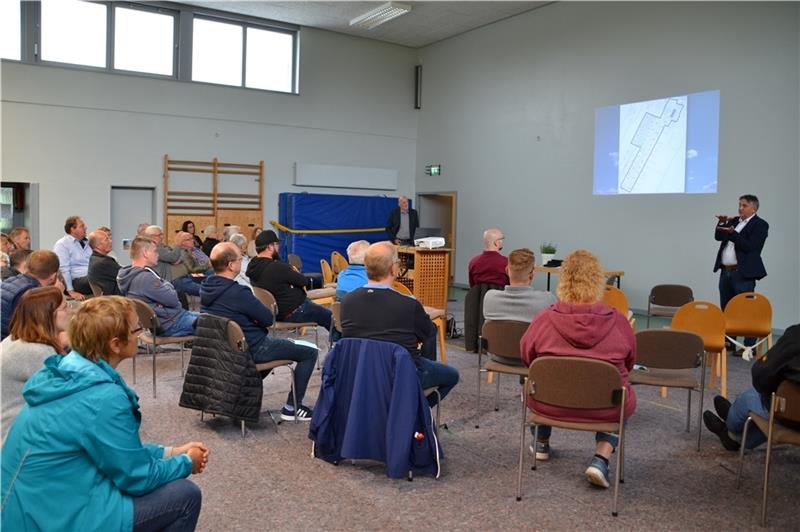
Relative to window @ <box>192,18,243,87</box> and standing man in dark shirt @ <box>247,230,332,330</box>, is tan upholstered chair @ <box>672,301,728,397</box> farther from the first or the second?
window @ <box>192,18,243,87</box>

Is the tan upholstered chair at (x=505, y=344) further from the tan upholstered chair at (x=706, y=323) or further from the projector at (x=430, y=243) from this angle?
the projector at (x=430, y=243)

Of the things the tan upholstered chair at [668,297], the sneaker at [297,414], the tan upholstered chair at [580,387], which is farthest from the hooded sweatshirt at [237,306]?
the tan upholstered chair at [668,297]

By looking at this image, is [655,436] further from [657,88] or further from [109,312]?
[657,88]

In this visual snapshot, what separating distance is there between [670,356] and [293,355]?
2355mm

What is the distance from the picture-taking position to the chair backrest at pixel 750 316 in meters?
5.49

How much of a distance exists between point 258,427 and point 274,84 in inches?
392

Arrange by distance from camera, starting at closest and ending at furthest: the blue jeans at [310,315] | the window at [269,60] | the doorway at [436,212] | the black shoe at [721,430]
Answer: the black shoe at [721,430]
the blue jeans at [310,315]
the window at [269,60]
the doorway at [436,212]

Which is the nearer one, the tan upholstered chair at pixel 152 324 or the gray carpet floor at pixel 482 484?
the gray carpet floor at pixel 482 484

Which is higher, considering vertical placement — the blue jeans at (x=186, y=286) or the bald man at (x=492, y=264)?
the bald man at (x=492, y=264)

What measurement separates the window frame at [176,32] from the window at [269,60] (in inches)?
2.9

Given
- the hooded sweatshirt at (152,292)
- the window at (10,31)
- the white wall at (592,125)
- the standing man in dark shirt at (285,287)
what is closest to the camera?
the hooded sweatshirt at (152,292)

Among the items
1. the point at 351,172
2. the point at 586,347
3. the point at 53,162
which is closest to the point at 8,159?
the point at 53,162

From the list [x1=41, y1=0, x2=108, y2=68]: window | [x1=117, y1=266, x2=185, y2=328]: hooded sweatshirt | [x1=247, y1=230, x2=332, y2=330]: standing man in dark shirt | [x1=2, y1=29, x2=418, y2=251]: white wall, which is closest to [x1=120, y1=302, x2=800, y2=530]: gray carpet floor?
[x1=117, y1=266, x2=185, y2=328]: hooded sweatshirt

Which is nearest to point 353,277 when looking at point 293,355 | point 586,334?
point 293,355
